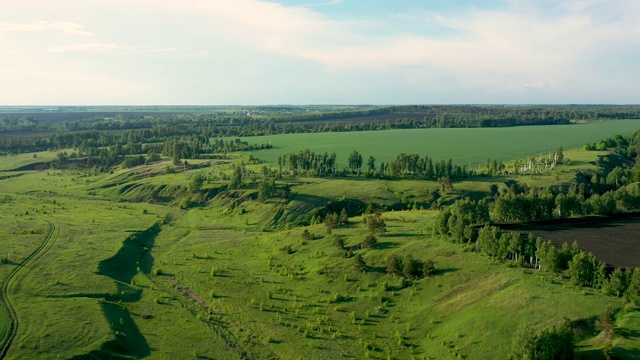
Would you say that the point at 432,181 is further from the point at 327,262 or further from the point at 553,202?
the point at 327,262

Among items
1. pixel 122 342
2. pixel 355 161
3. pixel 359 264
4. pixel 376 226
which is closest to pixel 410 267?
pixel 359 264

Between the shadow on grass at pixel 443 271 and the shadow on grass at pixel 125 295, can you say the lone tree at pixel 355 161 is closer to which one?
the shadow on grass at pixel 125 295

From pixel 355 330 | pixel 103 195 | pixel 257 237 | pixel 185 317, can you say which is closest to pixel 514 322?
pixel 355 330

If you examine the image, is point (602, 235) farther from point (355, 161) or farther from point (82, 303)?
point (355, 161)

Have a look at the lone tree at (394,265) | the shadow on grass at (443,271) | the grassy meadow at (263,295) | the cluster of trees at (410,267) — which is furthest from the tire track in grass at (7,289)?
the shadow on grass at (443,271)

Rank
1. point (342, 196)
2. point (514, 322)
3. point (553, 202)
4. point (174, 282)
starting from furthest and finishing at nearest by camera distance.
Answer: point (342, 196) < point (553, 202) < point (174, 282) < point (514, 322)
